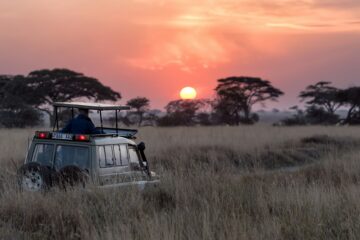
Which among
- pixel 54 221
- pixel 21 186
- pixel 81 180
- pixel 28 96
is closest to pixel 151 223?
pixel 54 221

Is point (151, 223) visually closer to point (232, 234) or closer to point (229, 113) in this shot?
point (232, 234)

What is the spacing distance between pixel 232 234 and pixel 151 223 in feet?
2.99

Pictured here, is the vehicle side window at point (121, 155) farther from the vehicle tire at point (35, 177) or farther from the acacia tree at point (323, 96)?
the acacia tree at point (323, 96)

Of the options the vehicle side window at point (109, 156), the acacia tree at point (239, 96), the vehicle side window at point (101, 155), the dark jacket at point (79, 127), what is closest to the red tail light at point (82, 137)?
the vehicle side window at point (101, 155)

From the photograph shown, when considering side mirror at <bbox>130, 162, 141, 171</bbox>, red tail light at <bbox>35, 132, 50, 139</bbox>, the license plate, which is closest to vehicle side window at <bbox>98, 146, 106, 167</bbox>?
the license plate

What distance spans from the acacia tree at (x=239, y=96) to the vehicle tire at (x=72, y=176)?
43172 mm

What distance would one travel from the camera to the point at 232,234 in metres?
6.52

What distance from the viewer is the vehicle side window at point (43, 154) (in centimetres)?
955

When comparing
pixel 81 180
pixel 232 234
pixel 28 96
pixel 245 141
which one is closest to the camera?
pixel 232 234

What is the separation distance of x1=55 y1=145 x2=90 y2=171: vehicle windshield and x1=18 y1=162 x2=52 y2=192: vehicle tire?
0.33 m

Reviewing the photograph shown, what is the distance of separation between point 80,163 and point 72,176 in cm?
33

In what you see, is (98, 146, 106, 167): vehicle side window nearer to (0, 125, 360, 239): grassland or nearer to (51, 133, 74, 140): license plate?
(51, 133, 74, 140): license plate

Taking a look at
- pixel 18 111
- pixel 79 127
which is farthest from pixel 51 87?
pixel 79 127

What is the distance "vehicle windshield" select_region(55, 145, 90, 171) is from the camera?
927 cm
